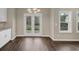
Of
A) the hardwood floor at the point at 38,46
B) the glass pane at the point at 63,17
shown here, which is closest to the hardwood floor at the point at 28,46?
the hardwood floor at the point at 38,46

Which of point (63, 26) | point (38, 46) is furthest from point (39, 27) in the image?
point (38, 46)

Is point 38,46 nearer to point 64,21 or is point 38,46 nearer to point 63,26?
point 63,26

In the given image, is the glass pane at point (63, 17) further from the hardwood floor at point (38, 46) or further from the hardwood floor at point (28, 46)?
the hardwood floor at point (28, 46)

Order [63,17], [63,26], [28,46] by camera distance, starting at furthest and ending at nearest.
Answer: [63,17] → [63,26] → [28,46]

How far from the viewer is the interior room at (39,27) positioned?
410 centimetres

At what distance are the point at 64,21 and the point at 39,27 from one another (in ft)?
3.50

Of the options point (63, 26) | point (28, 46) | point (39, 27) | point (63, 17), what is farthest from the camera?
point (39, 27)

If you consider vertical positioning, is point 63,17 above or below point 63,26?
above

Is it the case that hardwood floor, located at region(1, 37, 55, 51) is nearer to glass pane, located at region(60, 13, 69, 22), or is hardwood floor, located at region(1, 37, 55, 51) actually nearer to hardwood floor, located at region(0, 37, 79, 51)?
hardwood floor, located at region(0, 37, 79, 51)

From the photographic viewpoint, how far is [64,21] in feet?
15.2

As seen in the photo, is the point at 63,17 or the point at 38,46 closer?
the point at 38,46

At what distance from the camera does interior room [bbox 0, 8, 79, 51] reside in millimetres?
4098
